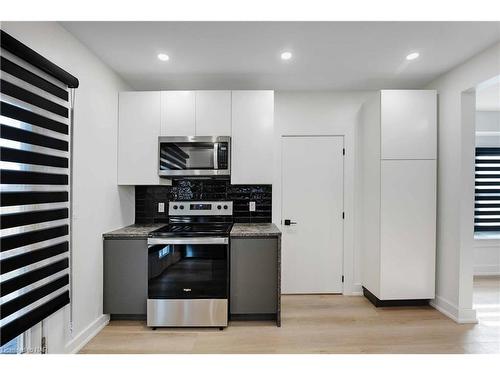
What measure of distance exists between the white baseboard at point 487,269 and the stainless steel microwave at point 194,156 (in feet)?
13.6

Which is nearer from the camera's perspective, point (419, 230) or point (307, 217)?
point (419, 230)

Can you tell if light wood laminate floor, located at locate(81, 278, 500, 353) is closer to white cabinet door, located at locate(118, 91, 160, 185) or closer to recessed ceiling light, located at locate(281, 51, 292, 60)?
white cabinet door, located at locate(118, 91, 160, 185)

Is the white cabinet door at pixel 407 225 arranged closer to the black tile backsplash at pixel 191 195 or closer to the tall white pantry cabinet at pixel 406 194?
the tall white pantry cabinet at pixel 406 194

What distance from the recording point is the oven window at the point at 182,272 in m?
2.44

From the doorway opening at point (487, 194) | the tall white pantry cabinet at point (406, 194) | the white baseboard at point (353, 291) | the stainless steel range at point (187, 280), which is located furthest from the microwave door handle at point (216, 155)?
the doorway opening at point (487, 194)

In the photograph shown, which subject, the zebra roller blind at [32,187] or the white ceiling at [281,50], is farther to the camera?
the white ceiling at [281,50]

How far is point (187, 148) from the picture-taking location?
9.22ft

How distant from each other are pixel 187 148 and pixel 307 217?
5.43ft

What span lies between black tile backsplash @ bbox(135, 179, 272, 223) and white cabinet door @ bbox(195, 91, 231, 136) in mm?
647

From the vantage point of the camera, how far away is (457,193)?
2.61 m

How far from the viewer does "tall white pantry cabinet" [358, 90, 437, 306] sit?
2.81 metres

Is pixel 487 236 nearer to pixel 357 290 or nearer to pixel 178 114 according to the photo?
pixel 357 290
